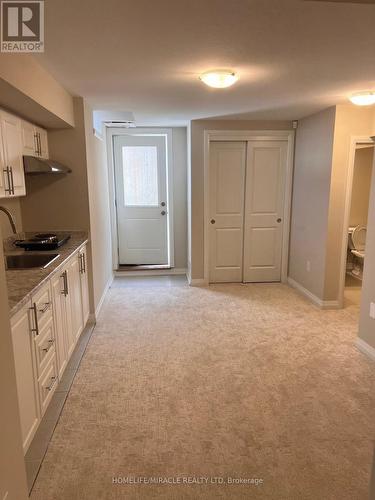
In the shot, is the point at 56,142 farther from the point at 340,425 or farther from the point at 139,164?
the point at 340,425

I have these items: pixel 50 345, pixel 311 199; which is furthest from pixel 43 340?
pixel 311 199

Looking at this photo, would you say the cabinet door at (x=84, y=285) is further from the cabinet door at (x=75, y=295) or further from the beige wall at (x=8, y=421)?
the beige wall at (x=8, y=421)

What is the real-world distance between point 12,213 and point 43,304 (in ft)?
5.42

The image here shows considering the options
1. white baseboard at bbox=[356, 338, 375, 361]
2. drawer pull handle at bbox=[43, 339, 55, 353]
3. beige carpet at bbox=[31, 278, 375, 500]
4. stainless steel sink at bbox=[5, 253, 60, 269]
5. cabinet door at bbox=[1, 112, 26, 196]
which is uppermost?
cabinet door at bbox=[1, 112, 26, 196]

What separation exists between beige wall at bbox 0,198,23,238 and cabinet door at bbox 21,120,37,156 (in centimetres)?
56

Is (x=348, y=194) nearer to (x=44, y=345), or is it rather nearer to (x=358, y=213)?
(x=358, y=213)

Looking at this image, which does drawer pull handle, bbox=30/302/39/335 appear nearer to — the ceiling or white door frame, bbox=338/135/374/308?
the ceiling

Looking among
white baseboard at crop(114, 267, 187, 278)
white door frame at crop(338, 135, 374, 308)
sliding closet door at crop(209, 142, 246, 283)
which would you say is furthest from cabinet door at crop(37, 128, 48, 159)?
white door frame at crop(338, 135, 374, 308)

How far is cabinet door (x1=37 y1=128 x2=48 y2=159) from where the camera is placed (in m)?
3.23

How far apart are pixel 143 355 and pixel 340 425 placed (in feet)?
5.38

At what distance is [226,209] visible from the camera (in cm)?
498

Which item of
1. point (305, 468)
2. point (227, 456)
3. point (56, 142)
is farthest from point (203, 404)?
point (56, 142)

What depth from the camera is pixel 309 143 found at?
14.3 ft

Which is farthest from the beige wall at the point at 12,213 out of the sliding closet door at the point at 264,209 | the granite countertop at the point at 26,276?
the sliding closet door at the point at 264,209
